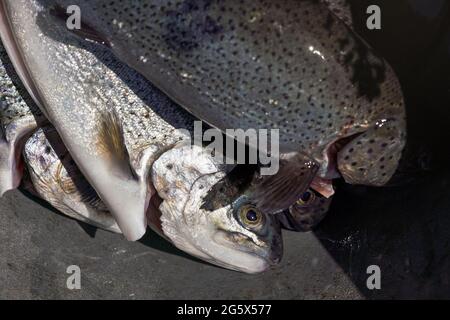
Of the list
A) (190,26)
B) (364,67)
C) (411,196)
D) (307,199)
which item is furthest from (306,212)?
(190,26)

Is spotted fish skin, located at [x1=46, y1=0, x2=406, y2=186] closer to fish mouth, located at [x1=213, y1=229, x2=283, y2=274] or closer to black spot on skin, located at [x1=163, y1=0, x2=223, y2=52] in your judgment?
black spot on skin, located at [x1=163, y1=0, x2=223, y2=52]

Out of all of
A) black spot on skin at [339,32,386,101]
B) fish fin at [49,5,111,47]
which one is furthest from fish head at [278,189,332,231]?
fish fin at [49,5,111,47]

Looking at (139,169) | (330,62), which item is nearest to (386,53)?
(330,62)

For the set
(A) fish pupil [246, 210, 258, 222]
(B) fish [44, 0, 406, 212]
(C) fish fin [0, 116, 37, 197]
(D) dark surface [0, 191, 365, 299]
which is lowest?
(D) dark surface [0, 191, 365, 299]

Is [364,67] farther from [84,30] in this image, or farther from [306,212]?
[84,30]

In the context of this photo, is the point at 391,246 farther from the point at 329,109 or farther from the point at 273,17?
the point at 273,17
